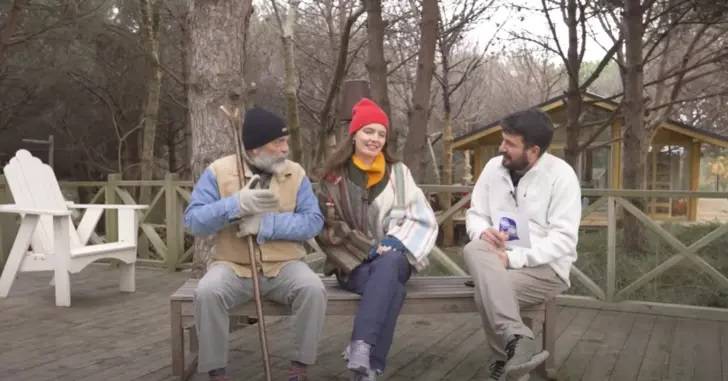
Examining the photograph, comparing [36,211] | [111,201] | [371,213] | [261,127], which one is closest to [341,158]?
[371,213]

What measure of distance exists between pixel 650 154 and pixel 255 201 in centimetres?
1581

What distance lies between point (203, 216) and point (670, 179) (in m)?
15.9

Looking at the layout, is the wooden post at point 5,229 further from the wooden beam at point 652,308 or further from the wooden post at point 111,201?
the wooden beam at point 652,308

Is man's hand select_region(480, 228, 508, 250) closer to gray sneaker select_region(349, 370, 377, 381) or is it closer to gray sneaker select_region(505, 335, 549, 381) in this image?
gray sneaker select_region(505, 335, 549, 381)

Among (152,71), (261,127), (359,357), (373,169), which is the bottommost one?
(359,357)

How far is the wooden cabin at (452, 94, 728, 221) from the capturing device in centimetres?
1542

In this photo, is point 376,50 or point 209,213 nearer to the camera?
point 209,213

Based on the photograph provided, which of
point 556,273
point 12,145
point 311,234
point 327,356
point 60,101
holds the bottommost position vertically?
point 327,356

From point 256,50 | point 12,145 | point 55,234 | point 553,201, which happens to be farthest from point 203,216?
point 256,50

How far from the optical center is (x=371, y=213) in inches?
122

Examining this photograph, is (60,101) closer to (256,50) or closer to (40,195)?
(256,50)

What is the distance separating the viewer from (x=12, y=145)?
539 inches

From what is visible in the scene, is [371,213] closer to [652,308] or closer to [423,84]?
[652,308]

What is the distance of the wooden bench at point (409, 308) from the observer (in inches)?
115
